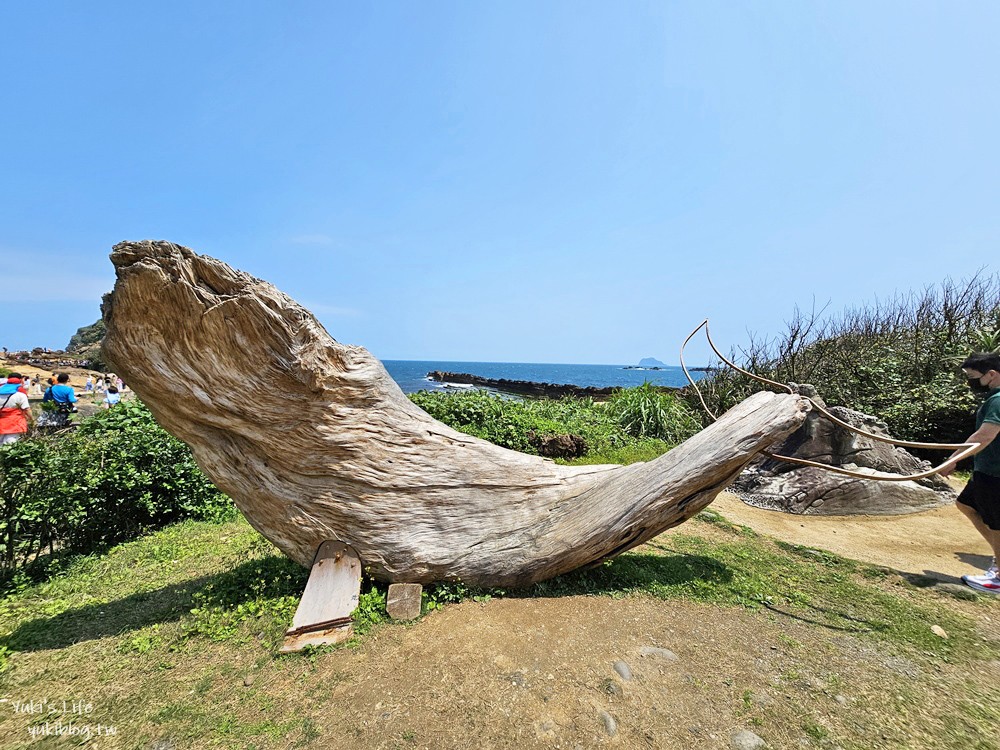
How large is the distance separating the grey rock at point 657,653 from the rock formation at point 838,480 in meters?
4.85

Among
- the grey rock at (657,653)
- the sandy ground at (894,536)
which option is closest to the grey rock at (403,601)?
the grey rock at (657,653)

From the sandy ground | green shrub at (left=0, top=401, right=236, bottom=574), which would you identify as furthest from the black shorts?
green shrub at (left=0, top=401, right=236, bottom=574)

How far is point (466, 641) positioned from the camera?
118 inches

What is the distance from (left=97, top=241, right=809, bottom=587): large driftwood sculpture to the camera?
310 cm

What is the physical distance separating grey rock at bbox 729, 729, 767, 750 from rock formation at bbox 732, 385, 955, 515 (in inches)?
206

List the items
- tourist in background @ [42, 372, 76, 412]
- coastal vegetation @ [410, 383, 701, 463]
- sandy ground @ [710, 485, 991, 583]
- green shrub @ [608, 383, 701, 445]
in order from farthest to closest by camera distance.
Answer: green shrub @ [608, 383, 701, 445] < coastal vegetation @ [410, 383, 701, 463] < tourist in background @ [42, 372, 76, 412] < sandy ground @ [710, 485, 991, 583]

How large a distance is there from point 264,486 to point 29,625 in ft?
6.21

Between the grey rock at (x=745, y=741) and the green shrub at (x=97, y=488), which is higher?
the green shrub at (x=97, y=488)

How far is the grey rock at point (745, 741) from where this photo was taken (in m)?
2.18

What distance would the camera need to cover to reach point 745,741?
2209 mm

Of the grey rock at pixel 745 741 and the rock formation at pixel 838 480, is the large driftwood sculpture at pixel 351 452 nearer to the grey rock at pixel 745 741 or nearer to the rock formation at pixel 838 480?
the grey rock at pixel 745 741

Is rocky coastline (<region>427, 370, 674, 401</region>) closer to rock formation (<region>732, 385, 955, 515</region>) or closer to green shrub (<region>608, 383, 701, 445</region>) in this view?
green shrub (<region>608, 383, 701, 445</region>)

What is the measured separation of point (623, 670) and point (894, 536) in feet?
16.0

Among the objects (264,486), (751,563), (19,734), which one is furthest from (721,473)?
(19,734)
